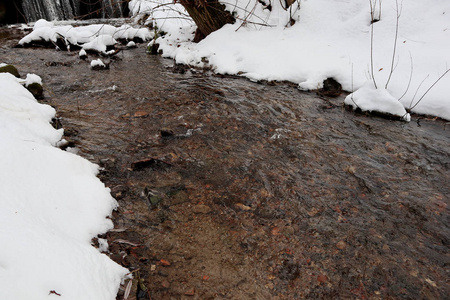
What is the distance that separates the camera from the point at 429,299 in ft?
6.75

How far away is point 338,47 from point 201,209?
5.31 m

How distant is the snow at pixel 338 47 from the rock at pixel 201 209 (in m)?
3.63

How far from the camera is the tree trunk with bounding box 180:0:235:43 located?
7301 millimetres

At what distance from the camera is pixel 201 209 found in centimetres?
288

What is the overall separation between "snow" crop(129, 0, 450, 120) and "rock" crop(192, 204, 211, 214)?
11.9ft

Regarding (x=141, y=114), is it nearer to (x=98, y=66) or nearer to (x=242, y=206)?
(x=242, y=206)

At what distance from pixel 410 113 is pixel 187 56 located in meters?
5.57

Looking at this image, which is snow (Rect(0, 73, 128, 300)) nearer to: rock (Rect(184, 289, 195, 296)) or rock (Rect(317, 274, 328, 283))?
rock (Rect(184, 289, 195, 296))

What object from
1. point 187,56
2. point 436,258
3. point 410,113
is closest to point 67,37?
point 187,56

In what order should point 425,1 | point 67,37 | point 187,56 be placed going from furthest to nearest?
point 67,37
point 187,56
point 425,1

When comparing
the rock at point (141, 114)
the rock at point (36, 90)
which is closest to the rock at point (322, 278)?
the rock at point (141, 114)

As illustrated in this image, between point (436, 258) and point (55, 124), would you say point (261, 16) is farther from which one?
point (436, 258)

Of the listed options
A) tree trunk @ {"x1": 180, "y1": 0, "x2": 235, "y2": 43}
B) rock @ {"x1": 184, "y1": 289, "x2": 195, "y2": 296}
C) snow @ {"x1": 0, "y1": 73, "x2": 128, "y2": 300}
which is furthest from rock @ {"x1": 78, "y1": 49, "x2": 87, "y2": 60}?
rock @ {"x1": 184, "y1": 289, "x2": 195, "y2": 296}

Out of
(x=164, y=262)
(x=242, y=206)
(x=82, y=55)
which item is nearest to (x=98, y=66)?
(x=82, y=55)
